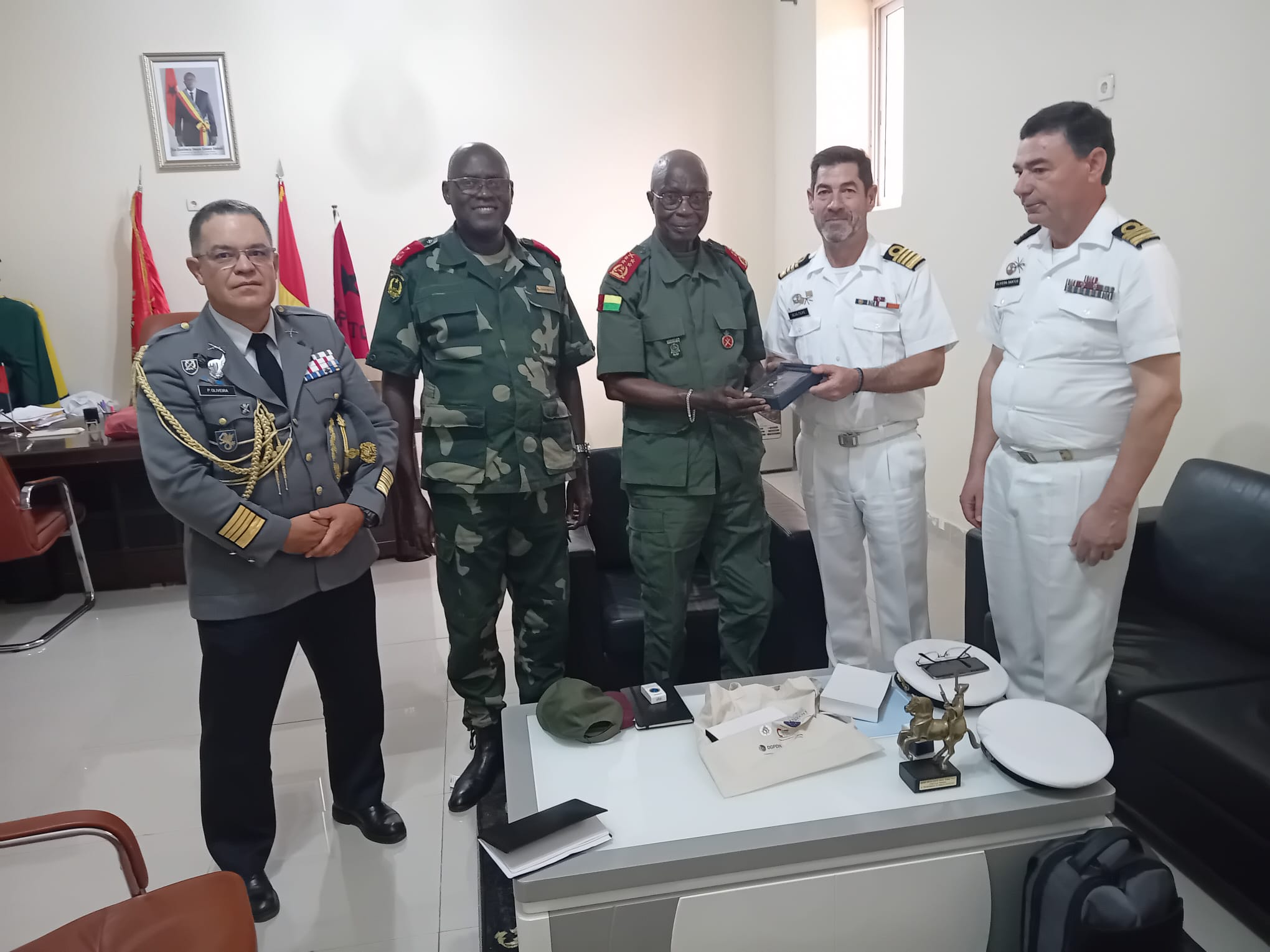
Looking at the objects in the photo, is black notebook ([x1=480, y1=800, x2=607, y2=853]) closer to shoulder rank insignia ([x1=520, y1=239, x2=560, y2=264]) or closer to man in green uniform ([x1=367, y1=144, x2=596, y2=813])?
man in green uniform ([x1=367, y1=144, x2=596, y2=813])

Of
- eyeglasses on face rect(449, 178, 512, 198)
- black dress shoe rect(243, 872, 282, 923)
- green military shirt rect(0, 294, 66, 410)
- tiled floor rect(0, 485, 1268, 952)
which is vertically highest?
eyeglasses on face rect(449, 178, 512, 198)

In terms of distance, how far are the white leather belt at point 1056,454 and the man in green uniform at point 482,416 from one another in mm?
1102

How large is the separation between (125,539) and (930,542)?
3852 millimetres

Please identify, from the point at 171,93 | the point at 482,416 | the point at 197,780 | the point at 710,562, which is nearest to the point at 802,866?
the point at 710,562

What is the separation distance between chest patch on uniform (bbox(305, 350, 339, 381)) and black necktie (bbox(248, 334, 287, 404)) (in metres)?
0.06

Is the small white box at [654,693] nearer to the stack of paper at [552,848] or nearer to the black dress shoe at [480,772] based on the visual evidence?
the stack of paper at [552,848]

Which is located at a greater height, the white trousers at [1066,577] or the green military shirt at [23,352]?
the green military shirt at [23,352]

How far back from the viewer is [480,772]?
2.28 meters

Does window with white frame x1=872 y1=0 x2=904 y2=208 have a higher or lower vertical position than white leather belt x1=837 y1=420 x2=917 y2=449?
higher

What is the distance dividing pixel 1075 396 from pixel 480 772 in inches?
68.2

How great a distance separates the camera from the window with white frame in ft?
15.1

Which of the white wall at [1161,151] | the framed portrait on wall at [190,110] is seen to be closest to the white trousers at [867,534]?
the white wall at [1161,151]

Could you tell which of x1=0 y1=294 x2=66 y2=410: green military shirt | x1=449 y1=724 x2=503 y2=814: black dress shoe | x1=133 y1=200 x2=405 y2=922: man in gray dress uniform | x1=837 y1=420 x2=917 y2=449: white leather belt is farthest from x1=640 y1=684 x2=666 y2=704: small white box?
x1=0 y1=294 x2=66 y2=410: green military shirt

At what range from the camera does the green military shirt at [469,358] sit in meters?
2.08
